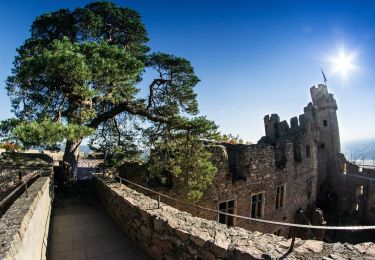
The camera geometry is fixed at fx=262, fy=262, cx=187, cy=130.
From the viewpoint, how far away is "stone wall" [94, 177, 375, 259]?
3729 mm

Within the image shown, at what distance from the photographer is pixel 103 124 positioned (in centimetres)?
1463

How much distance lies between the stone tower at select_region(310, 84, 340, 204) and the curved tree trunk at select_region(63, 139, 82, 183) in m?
26.5

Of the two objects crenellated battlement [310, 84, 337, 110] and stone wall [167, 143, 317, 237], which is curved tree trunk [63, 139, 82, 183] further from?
crenellated battlement [310, 84, 337, 110]

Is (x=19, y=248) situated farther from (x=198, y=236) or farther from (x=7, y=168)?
(x=7, y=168)

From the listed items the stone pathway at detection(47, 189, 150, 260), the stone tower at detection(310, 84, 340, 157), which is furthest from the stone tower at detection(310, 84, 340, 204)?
the stone pathway at detection(47, 189, 150, 260)

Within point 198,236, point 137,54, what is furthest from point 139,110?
point 198,236

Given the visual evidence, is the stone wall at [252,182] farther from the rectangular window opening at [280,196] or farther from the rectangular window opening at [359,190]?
the rectangular window opening at [359,190]

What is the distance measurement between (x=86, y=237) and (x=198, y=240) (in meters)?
3.98

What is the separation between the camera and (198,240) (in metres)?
4.54

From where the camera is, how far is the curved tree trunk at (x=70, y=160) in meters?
12.1

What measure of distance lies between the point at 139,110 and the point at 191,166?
13.6ft

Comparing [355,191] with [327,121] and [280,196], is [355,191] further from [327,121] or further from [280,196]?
[280,196]

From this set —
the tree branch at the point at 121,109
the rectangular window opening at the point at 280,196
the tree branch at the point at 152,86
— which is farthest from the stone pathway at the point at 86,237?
the rectangular window opening at the point at 280,196

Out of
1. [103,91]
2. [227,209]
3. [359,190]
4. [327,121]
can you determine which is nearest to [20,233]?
[103,91]
